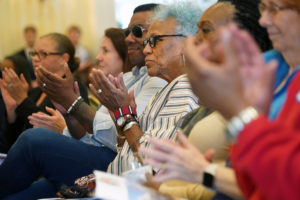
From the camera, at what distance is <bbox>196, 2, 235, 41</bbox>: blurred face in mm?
1805

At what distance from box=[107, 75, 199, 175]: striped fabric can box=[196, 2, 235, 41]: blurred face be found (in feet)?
1.18

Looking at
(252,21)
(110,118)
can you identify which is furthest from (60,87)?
(252,21)

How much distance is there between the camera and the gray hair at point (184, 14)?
8.09ft

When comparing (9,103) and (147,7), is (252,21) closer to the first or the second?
(147,7)

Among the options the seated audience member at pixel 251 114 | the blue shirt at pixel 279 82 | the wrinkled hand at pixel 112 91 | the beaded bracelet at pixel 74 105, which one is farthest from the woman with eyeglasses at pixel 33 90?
the seated audience member at pixel 251 114

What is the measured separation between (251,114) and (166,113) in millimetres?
1122

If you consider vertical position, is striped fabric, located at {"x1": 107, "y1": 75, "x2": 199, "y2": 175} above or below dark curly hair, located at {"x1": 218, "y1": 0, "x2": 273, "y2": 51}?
below

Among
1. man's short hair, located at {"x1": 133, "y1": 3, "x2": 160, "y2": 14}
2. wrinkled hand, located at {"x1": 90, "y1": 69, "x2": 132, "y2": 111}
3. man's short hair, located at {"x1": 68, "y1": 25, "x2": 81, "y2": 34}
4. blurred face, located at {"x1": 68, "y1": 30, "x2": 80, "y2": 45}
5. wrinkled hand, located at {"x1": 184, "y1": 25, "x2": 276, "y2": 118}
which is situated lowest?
blurred face, located at {"x1": 68, "y1": 30, "x2": 80, "y2": 45}

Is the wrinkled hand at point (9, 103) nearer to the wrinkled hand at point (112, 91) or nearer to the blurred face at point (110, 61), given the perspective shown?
the blurred face at point (110, 61)

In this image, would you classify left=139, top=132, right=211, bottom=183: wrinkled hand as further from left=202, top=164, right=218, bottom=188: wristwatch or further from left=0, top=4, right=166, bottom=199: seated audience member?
left=0, top=4, right=166, bottom=199: seated audience member

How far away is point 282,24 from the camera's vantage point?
1.36 metres

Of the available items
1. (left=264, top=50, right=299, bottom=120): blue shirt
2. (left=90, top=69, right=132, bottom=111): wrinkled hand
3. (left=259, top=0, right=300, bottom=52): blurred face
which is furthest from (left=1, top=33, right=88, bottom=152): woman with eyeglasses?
(left=259, top=0, right=300, bottom=52): blurred face

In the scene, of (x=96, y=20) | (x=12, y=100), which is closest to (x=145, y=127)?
(x=12, y=100)

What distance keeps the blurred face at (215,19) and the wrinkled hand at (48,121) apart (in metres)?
1.46
